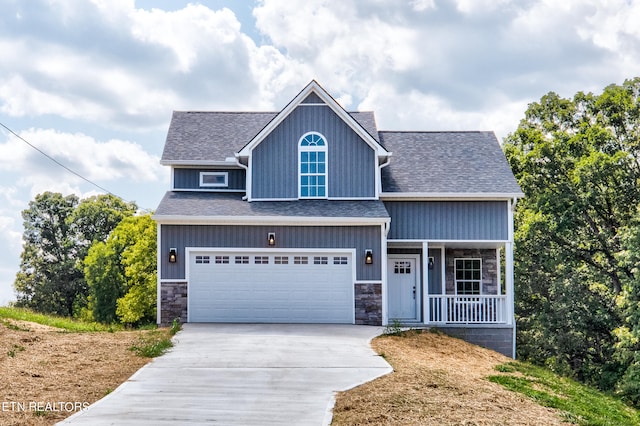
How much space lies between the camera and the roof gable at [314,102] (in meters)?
20.1

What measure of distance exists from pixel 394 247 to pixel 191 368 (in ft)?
34.3

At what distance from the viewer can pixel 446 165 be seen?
72.3 feet

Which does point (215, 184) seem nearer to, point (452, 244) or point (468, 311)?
point (452, 244)

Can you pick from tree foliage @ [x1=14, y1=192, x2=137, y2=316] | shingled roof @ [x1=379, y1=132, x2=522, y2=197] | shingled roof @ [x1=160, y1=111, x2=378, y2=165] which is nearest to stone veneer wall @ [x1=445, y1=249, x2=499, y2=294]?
shingled roof @ [x1=379, y1=132, x2=522, y2=197]

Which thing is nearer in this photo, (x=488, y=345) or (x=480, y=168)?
(x=488, y=345)

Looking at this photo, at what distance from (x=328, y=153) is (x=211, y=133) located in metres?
4.57

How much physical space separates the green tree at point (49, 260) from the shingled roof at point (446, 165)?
93.5ft

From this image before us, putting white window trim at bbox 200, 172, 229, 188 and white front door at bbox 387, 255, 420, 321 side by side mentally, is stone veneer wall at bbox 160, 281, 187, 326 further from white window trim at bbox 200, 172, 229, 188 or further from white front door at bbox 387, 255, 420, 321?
white front door at bbox 387, 255, 420, 321

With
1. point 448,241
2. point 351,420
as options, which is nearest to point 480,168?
point 448,241

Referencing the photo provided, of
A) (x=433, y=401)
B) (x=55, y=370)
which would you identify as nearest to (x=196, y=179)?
(x=55, y=370)

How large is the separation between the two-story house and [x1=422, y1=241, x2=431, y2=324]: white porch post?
0.18 ft

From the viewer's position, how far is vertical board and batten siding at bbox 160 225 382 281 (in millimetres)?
18922

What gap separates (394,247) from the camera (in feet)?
70.0

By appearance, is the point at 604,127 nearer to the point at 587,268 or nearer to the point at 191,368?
the point at 587,268
